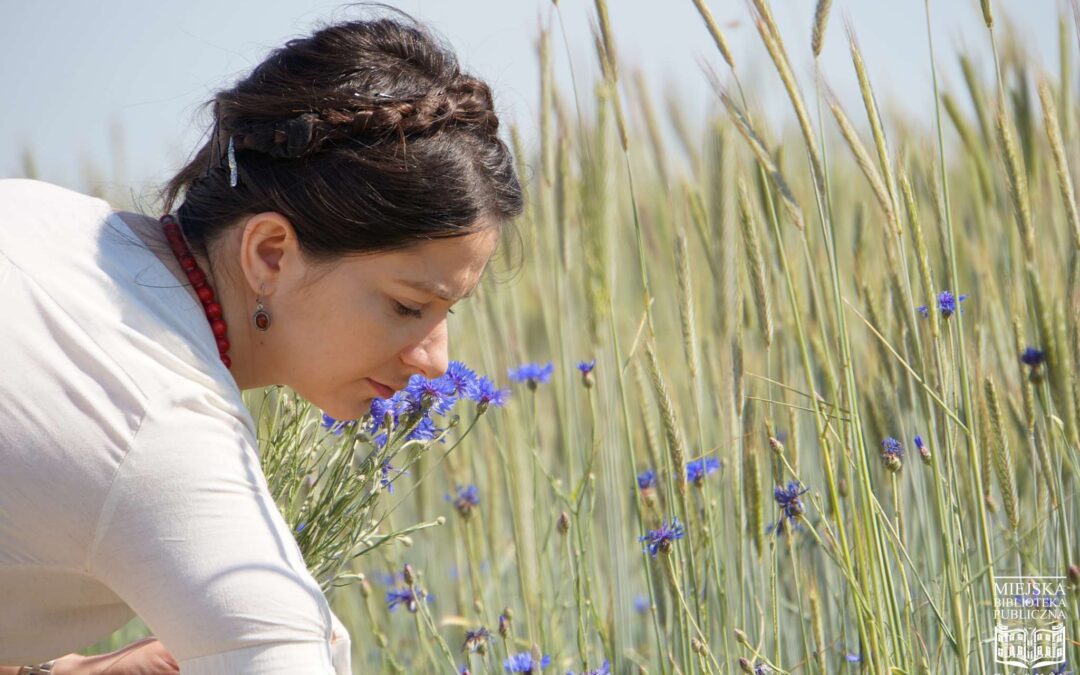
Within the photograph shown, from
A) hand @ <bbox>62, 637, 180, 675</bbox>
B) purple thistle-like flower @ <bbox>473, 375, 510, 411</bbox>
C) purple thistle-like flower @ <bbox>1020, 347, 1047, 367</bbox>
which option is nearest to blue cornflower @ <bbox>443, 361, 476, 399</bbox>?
purple thistle-like flower @ <bbox>473, 375, 510, 411</bbox>

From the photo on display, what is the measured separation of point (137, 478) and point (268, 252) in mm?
293

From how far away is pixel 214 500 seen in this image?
78 cm

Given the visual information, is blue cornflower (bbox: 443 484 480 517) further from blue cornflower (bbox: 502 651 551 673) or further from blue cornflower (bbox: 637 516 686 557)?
blue cornflower (bbox: 637 516 686 557)

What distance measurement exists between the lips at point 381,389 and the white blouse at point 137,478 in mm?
161

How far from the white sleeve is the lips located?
23cm

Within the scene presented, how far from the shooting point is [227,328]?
1039mm

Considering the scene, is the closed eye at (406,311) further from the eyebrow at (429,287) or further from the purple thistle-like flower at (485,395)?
the purple thistle-like flower at (485,395)

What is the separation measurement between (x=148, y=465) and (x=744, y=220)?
0.52 metres

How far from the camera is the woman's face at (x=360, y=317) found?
3.20 feet

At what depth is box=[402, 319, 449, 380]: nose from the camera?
3.29ft

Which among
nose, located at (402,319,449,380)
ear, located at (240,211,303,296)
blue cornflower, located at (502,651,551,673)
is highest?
ear, located at (240,211,303,296)

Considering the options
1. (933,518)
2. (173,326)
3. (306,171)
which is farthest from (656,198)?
(173,326)

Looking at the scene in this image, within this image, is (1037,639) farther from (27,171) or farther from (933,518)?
(27,171)
